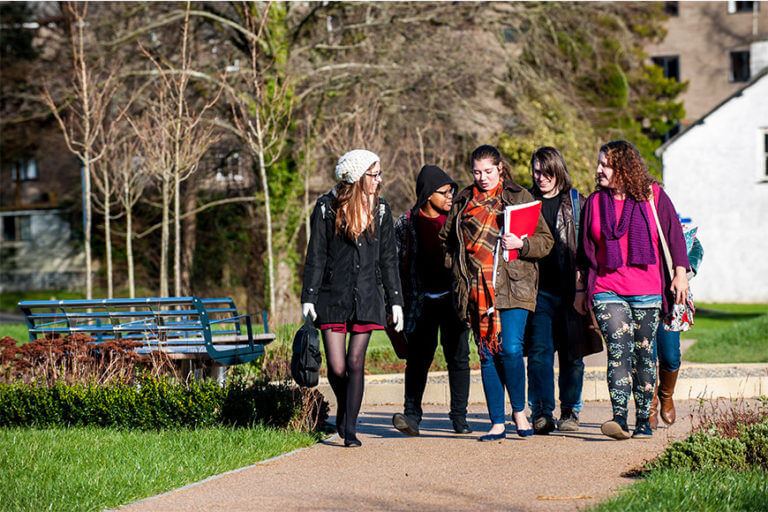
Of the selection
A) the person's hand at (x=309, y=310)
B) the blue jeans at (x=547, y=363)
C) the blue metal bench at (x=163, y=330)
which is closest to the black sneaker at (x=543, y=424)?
the blue jeans at (x=547, y=363)

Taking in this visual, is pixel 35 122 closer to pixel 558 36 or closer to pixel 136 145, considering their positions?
pixel 136 145

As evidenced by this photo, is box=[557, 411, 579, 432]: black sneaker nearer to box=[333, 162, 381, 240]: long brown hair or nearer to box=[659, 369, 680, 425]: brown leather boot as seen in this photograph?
box=[659, 369, 680, 425]: brown leather boot

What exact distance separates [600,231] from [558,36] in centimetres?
1696

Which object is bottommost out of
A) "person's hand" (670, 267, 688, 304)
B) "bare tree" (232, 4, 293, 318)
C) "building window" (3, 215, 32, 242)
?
"person's hand" (670, 267, 688, 304)

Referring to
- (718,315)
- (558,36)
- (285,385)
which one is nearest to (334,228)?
(285,385)

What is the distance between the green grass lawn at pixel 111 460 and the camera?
5.87m

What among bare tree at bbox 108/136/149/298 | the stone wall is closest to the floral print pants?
bare tree at bbox 108/136/149/298

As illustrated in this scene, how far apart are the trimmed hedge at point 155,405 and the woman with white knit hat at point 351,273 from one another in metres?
0.74

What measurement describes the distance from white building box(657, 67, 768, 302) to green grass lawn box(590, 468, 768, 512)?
95.6 ft

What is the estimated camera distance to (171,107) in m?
18.9

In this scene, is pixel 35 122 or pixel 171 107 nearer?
pixel 171 107

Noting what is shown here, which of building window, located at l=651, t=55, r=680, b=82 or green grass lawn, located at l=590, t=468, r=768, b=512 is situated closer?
green grass lawn, located at l=590, t=468, r=768, b=512

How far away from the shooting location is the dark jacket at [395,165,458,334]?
8008mm

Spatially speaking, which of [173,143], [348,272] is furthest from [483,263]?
[173,143]
